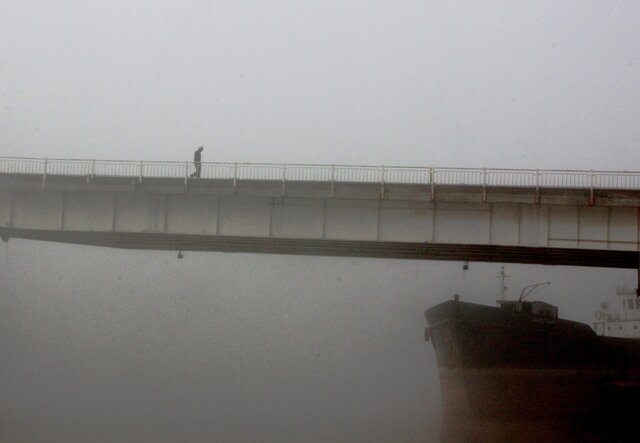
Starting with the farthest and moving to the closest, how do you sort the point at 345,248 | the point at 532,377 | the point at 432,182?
1. the point at 532,377
2. the point at 345,248
3. the point at 432,182

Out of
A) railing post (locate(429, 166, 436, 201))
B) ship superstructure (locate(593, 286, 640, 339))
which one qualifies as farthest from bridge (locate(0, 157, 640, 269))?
ship superstructure (locate(593, 286, 640, 339))

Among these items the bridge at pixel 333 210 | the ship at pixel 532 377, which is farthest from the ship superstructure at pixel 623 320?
the bridge at pixel 333 210

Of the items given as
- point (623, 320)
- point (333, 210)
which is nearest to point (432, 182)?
point (333, 210)

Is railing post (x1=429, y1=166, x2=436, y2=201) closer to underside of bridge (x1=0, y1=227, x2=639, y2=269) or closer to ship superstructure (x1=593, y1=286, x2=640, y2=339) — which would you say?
underside of bridge (x1=0, y1=227, x2=639, y2=269)

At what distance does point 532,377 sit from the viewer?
40.2 m

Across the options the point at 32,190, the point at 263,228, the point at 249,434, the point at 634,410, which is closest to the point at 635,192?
the point at 634,410

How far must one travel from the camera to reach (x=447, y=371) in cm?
4275

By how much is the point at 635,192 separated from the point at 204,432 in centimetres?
2296

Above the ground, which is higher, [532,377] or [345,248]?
[345,248]

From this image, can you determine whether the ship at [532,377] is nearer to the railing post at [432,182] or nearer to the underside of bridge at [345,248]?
→ the underside of bridge at [345,248]

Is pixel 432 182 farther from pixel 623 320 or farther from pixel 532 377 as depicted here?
pixel 623 320

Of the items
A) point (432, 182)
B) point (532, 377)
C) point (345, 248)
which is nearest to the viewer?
point (432, 182)

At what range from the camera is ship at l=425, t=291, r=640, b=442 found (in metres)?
37.3

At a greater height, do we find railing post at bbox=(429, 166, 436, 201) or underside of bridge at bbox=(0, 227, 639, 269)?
railing post at bbox=(429, 166, 436, 201)
